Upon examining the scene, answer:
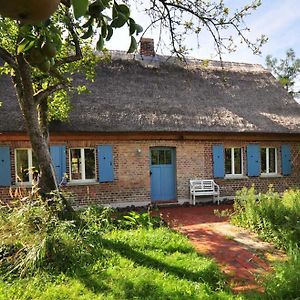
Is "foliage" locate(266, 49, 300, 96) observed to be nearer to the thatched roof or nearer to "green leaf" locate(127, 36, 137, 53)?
the thatched roof

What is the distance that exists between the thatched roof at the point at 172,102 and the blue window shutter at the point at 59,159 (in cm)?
A: 67

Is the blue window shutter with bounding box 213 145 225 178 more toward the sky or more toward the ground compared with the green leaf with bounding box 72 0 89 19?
more toward the ground

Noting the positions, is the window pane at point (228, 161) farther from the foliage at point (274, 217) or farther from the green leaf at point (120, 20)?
the green leaf at point (120, 20)

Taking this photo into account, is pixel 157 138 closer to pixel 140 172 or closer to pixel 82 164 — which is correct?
pixel 140 172

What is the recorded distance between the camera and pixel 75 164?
456 inches

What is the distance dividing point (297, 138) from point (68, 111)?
31.1ft

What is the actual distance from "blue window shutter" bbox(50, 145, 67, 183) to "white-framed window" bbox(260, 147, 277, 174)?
793 cm

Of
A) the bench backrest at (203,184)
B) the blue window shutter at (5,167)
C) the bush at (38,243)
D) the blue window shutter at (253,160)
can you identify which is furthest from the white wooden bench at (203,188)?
the bush at (38,243)

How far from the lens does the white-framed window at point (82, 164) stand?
11.5m

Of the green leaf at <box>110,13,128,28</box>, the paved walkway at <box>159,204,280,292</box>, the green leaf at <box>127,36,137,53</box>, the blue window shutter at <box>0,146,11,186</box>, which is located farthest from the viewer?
the blue window shutter at <box>0,146,11,186</box>

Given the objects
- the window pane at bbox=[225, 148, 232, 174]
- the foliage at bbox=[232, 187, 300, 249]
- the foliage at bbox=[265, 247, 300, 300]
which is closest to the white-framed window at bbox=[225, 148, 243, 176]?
the window pane at bbox=[225, 148, 232, 174]

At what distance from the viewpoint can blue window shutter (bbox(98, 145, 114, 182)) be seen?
11.5 m

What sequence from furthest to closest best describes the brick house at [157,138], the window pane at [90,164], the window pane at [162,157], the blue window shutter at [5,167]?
1. the window pane at [162,157]
2. the window pane at [90,164]
3. the brick house at [157,138]
4. the blue window shutter at [5,167]

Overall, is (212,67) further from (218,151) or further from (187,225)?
(187,225)
